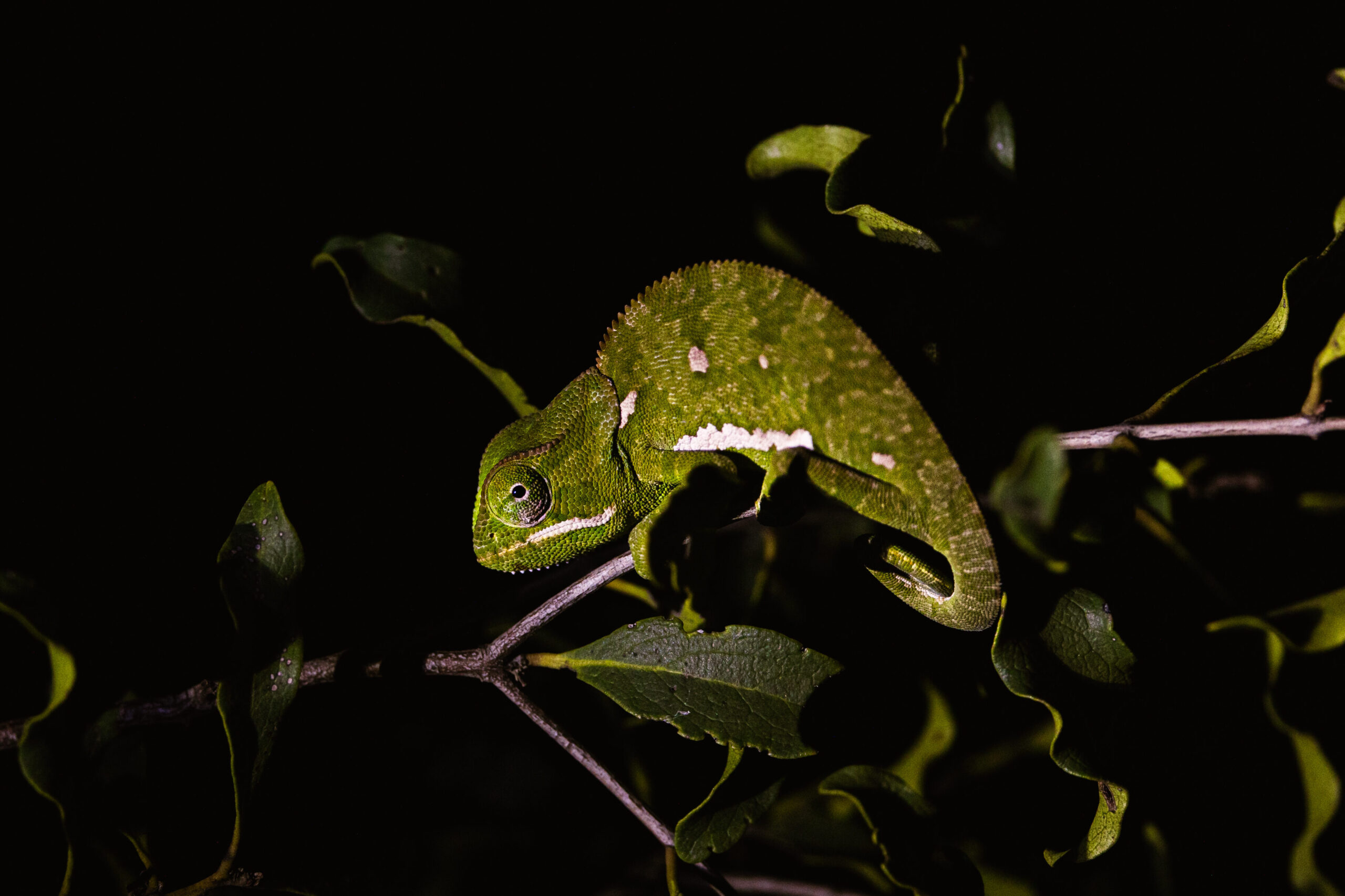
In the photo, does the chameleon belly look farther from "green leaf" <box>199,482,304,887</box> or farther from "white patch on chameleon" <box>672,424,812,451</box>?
"green leaf" <box>199,482,304,887</box>

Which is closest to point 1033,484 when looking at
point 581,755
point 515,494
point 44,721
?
point 581,755

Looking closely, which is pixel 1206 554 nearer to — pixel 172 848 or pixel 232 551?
pixel 232 551

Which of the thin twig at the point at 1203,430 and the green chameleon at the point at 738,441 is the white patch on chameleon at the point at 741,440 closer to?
the green chameleon at the point at 738,441

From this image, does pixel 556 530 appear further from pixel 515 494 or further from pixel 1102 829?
pixel 1102 829

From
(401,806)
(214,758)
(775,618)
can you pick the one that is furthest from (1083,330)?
(214,758)

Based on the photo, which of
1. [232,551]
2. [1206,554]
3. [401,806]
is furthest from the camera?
[401,806]

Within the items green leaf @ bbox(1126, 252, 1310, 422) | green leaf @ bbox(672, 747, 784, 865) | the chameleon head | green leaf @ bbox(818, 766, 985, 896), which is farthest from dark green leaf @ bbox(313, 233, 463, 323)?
green leaf @ bbox(1126, 252, 1310, 422)

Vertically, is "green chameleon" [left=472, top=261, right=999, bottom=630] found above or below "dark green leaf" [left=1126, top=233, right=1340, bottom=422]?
below
